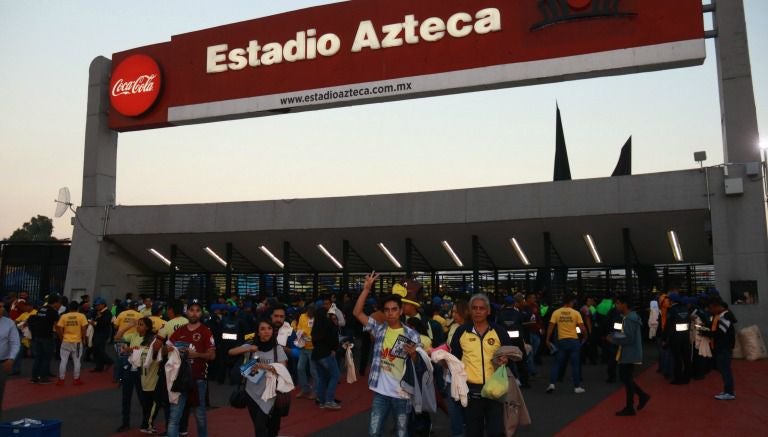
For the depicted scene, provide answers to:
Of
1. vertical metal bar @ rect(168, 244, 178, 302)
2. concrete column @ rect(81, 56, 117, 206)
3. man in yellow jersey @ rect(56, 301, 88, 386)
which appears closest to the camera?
man in yellow jersey @ rect(56, 301, 88, 386)

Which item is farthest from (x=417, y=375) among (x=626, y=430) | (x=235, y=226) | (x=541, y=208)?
(x=235, y=226)

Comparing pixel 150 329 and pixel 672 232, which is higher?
pixel 672 232

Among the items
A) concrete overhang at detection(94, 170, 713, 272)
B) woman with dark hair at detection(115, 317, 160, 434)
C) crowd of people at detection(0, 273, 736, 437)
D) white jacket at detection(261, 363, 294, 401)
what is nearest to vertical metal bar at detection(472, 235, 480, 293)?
concrete overhang at detection(94, 170, 713, 272)

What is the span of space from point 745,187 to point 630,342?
9080 millimetres

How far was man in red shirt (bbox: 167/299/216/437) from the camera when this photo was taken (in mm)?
7672

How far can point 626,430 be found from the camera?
346 inches

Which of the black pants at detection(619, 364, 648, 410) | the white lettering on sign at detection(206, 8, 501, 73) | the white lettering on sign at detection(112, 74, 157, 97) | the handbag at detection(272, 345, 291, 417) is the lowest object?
the black pants at detection(619, 364, 648, 410)

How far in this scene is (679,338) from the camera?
12430 millimetres

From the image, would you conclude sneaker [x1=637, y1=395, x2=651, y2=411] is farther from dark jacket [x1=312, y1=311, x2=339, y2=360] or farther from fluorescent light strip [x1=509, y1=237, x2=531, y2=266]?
fluorescent light strip [x1=509, y1=237, x2=531, y2=266]

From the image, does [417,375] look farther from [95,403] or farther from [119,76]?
[119,76]

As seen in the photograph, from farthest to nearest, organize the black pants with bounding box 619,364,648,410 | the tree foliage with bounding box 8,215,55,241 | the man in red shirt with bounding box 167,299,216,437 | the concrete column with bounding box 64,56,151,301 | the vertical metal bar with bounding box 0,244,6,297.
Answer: the tree foliage with bounding box 8,215,55,241 → the vertical metal bar with bounding box 0,244,6,297 → the concrete column with bounding box 64,56,151,301 → the black pants with bounding box 619,364,648,410 → the man in red shirt with bounding box 167,299,216,437

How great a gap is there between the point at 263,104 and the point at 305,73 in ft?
6.41

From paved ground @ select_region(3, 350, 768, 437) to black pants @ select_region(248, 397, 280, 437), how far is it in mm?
2072

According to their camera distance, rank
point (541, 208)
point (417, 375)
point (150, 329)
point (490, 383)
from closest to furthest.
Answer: point (490, 383) → point (417, 375) → point (150, 329) → point (541, 208)
